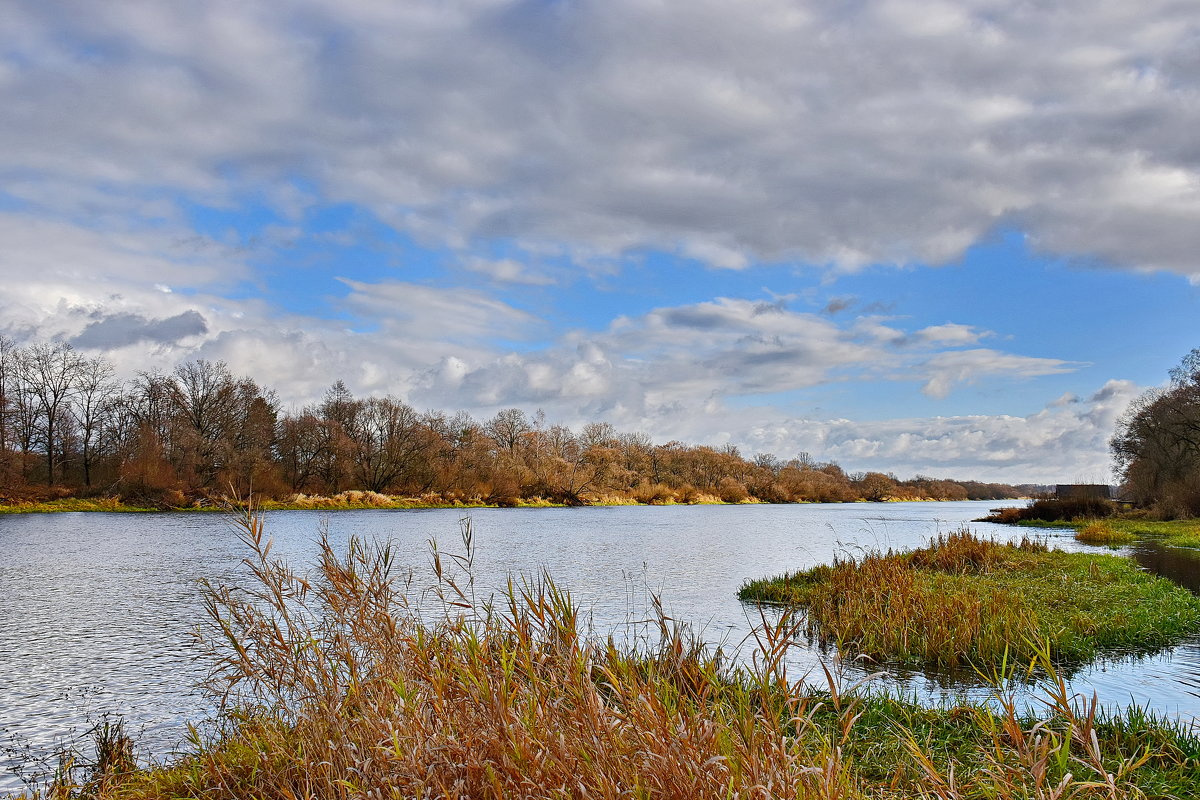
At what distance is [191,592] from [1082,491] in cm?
5228

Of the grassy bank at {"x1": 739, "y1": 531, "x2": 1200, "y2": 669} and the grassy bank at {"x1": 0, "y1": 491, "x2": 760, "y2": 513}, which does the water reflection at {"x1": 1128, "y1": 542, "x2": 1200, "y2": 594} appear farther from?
the grassy bank at {"x1": 0, "y1": 491, "x2": 760, "y2": 513}

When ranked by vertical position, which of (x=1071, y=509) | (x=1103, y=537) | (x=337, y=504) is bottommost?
(x=1103, y=537)

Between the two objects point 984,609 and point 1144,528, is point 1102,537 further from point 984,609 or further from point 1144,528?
point 984,609

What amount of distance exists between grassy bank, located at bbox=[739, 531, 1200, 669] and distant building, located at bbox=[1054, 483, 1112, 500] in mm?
33755

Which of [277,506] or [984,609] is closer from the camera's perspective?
[984,609]

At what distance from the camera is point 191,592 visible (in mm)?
18031

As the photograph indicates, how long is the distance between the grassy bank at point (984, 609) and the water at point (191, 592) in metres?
0.76

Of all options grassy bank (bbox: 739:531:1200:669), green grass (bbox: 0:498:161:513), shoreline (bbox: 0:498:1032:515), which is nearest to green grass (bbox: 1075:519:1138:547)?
shoreline (bbox: 0:498:1032:515)

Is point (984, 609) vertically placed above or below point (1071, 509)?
above

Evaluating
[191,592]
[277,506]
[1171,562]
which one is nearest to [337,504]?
[277,506]

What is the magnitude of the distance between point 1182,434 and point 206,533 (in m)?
58.7

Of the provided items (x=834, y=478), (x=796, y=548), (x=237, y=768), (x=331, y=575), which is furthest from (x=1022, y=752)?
(x=834, y=478)

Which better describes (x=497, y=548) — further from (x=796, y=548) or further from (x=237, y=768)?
(x=237, y=768)

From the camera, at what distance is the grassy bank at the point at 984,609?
11.3 metres
